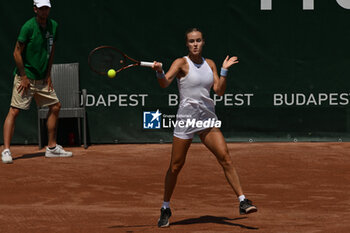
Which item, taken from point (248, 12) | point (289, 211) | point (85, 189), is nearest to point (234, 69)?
point (248, 12)

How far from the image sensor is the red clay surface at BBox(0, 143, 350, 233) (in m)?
5.12

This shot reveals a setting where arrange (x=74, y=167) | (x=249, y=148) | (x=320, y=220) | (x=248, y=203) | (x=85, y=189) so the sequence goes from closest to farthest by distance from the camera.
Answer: (x=248, y=203)
(x=320, y=220)
(x=85, y=189)
(x=74, y=167)
(x=249, y=148)

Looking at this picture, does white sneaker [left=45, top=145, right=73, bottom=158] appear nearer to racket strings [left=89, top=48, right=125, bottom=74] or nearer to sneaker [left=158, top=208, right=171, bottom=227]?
racket strings [left=89, top=48, right=125, bottom=74]

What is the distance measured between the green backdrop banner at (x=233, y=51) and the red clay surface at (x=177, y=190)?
570 mm

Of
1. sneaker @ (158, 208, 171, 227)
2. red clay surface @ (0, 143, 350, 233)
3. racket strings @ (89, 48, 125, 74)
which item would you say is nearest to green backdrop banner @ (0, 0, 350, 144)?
red clay surface @ (0, 143, 350, 233)

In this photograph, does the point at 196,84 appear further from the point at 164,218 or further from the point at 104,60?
the point at 104,60

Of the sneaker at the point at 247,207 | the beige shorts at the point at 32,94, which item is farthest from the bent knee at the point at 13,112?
the sneaker at the point at 247,207

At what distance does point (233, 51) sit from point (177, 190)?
12.2 feet

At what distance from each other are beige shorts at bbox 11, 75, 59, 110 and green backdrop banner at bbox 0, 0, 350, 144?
5.07ft

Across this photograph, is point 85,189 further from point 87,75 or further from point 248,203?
point 87,75

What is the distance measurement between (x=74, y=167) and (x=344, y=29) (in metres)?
4.39

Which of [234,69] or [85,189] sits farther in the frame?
[234,69]

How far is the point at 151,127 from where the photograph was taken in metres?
9.93

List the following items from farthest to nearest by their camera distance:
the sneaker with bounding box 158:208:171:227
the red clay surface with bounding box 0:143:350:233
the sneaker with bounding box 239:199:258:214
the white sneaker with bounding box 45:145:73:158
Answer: the white sneaker with bounding box 45:145:73:158 → the red clay surface with bounding box 0:143:350:233 → the sneaker with bounding box 158:208:171:227 → the sneaker with bounding box 239:199:258:214
